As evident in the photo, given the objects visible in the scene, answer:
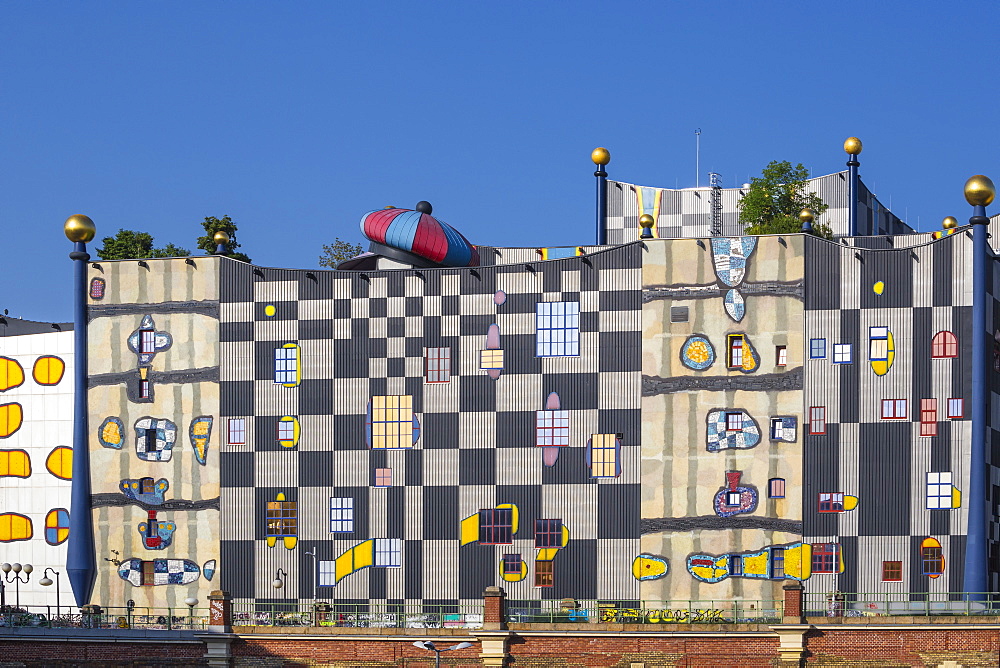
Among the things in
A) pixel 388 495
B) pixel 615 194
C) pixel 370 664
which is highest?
pixel 615 194

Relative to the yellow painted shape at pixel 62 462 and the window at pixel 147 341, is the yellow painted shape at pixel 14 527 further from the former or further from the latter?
the window at pixel 147 341

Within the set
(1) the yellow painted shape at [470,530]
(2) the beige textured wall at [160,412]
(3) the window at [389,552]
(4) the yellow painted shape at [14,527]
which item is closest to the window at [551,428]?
(1) the yellow painted shape at [470,530]

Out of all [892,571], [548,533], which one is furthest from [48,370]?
[892,571]

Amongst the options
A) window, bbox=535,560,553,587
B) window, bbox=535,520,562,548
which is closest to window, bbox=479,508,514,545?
window, bbox=535,520,562,548

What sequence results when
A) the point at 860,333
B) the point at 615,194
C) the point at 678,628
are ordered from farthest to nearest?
the point at 615,194 < the point at 860,333 < the point at 678,628

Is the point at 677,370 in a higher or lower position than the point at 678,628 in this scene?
higher

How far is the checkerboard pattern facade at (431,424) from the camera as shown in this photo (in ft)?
225

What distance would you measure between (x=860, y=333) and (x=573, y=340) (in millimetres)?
11073

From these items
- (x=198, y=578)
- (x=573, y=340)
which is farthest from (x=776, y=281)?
(x=198, y=578)

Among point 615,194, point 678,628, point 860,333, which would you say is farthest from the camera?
point 615,194

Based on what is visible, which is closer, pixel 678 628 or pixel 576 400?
pixel 678 628

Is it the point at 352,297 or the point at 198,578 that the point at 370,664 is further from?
the point at 352,297

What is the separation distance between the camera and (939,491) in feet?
217

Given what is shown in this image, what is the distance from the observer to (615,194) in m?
99.2
